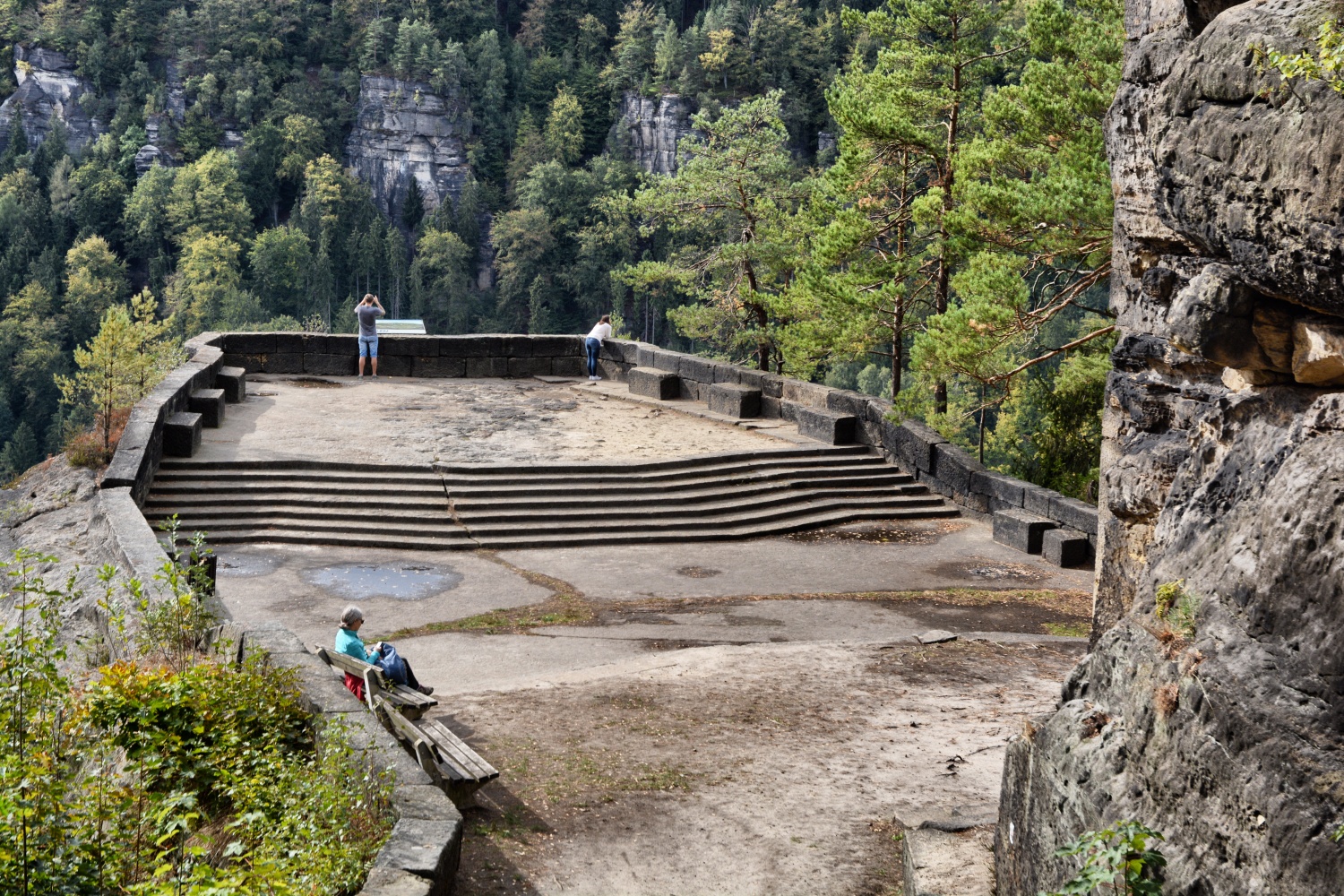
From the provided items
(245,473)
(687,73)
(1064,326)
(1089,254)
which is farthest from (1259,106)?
(687,73)

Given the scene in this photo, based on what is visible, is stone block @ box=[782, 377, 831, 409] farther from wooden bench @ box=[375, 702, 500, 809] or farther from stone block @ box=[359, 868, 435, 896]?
stone block @ box=[359, 868, 435, 896]

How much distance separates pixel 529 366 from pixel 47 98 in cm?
9774

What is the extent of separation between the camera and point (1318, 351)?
4004 mm

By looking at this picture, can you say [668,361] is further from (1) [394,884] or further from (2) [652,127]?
(2) [652,127]

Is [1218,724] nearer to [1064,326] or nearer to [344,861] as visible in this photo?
[344,861]

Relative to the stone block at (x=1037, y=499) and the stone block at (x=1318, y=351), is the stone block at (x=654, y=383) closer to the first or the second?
the stone block at (x=1037, y=499)

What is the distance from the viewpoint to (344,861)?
199 inches

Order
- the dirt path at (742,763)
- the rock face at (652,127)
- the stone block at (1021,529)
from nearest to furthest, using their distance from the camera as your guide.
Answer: the dirt path at (742,763), the stone block at (1021,529), the rock face at (652,127)

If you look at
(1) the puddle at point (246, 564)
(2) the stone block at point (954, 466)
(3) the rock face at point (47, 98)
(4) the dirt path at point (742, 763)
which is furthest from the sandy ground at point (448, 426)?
(3) the rock face at point (47, 98)

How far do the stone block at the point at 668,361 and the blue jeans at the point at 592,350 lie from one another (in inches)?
49.4

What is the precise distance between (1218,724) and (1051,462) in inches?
633

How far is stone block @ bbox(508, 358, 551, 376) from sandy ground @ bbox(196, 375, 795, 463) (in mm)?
966

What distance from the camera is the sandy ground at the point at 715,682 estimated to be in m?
6.37

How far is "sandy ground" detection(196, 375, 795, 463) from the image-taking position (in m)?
15.0
